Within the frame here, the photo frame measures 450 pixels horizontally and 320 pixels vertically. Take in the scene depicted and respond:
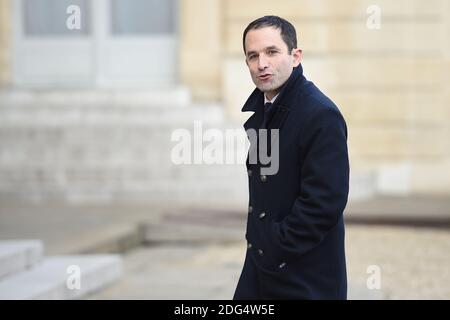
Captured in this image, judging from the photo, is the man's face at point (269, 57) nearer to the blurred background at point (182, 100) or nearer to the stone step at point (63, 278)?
the stone step at point (63, 278)

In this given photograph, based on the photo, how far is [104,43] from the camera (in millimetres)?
15555

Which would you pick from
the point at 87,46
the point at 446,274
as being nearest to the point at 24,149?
the point at 87,46

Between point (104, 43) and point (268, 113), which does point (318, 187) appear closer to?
point (268, 113)

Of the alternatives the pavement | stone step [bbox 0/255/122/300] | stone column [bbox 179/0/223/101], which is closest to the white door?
stone column [bbox 179/0/223/101]

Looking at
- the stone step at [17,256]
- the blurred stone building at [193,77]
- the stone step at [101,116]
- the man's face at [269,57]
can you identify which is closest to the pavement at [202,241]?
the stone step at [17,256]

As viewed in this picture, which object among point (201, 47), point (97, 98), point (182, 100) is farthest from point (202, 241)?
point (201, 47)

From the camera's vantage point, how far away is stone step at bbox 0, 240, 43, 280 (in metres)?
7.45

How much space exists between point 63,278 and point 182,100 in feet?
25.0

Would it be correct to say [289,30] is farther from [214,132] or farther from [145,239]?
[214,132]

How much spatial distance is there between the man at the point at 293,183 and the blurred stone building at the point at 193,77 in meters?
10.3

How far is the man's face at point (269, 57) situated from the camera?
349cm

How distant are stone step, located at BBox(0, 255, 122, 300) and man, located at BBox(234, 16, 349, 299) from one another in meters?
3.32

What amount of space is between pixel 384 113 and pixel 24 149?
517 centimetres

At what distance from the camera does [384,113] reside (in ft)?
49.3
